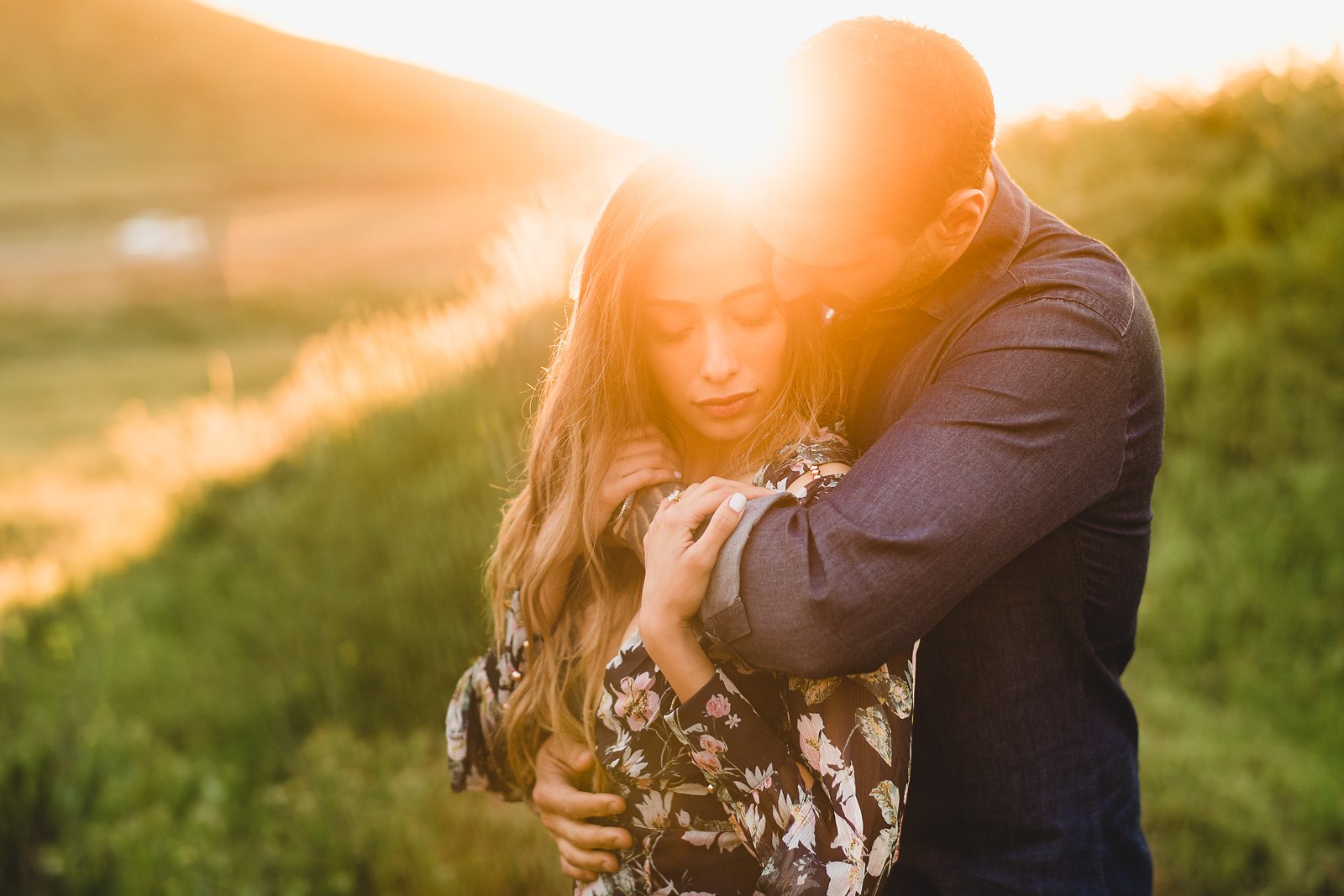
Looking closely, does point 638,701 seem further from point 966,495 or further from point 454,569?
point 454,569

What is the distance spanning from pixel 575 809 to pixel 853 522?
3.13ft

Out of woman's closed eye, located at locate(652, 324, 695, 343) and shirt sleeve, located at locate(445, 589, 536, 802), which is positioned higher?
woman's closed eye, located at locate(652, 324, 695, 343)

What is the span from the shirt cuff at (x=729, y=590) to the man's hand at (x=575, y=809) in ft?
1.86

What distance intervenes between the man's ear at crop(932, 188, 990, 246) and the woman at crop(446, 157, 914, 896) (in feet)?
1.19

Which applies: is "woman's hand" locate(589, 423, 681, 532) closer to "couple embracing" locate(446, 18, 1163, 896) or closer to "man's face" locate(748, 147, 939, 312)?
"couple embracing" locate(446, 18, 1163, 896)

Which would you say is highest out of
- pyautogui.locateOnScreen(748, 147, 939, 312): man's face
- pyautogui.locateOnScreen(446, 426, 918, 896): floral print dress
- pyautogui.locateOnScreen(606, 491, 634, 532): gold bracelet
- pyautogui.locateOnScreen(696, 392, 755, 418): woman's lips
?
pyautogui.locateOnScreen(748, 147, 939, 312): man's face

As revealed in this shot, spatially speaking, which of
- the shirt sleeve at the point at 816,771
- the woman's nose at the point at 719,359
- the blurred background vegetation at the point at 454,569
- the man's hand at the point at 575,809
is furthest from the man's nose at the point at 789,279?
the blurred background vegetation at the point at 454,569

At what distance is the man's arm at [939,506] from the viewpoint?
1397mm

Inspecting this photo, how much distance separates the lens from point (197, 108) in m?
71.3

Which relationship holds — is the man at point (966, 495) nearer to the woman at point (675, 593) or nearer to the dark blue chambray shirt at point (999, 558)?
the dark blue chambray shirt at point (999, 558)

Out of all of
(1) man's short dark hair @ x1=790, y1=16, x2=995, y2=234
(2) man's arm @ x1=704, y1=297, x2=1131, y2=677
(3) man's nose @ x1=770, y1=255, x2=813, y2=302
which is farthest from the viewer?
(3) man's nose @ x1=770, y1=255, x2=813, y2=302

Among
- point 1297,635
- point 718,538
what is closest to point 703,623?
point 718,538

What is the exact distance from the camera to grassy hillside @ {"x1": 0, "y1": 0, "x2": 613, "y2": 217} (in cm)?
6191

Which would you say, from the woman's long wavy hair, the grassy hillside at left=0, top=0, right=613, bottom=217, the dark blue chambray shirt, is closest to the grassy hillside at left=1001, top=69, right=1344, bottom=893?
the dark blue chambray shirt
